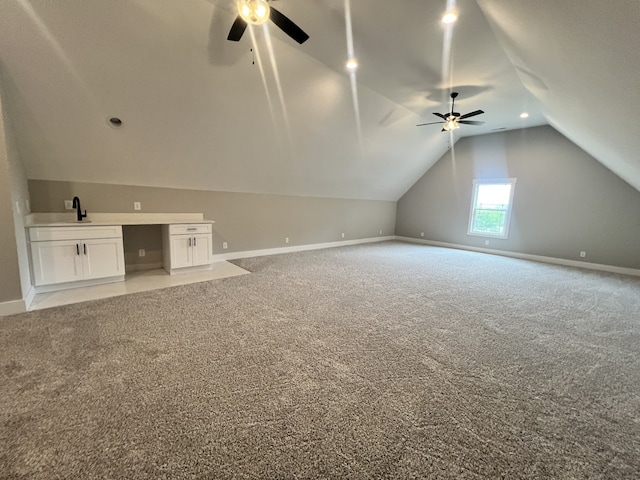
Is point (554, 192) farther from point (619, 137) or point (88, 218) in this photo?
point (88, 218)

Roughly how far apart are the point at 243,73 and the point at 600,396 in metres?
4.63

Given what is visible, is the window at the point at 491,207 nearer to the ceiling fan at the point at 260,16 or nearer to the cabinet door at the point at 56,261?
the ceiling fan at the point at 260,16

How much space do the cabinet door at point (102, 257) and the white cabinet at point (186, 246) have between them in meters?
0.65

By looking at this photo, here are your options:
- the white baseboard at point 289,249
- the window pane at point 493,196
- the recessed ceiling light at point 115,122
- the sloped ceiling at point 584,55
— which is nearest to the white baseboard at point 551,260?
the window pane at point 493,196

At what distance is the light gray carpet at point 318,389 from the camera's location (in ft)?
4.09

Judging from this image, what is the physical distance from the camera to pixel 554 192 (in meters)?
5.93

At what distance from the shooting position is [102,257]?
357cm

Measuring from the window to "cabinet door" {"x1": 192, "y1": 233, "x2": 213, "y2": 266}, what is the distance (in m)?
6.79

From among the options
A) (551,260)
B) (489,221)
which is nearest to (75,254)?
(489,221)

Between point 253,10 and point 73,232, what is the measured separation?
3367 mm

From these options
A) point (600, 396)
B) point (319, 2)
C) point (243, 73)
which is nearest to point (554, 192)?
point (600, 396)

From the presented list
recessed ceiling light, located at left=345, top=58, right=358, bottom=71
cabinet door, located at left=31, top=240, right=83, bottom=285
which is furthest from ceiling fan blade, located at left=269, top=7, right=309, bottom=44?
cabinet door, located at left=31, top=240, right=83, bottom=285

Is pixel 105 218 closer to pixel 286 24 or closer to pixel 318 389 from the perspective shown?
pixel 286 24

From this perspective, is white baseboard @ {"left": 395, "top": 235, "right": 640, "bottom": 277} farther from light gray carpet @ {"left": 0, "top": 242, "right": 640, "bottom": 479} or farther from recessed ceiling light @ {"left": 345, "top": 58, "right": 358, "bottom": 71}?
recessed ceiling light @ {"left": 345, "top": 58, "right": 358, "bottom": 71}
